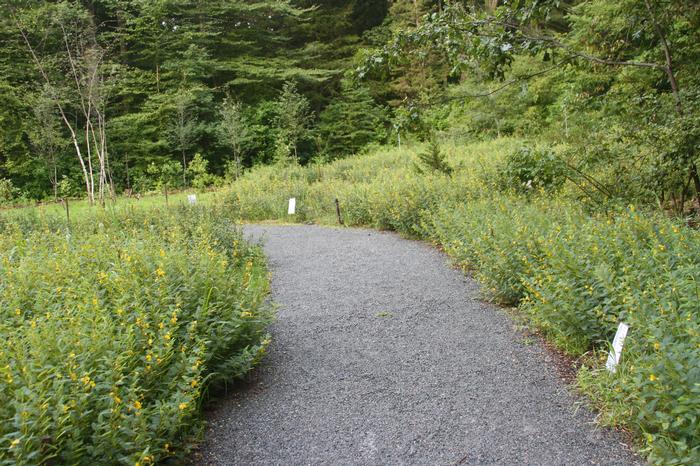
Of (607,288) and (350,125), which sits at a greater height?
(350,125)

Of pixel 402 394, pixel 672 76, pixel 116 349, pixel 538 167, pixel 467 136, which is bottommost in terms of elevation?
pixel 402 394

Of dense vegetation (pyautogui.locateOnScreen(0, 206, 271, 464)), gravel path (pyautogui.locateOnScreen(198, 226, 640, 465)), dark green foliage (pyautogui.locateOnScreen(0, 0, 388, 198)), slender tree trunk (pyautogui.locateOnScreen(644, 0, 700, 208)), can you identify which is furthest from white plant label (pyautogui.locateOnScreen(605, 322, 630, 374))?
dark green foliage (pyautogui.locateOnScreen(0, 0, 388, 198))

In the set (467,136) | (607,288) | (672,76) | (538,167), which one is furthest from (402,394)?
(467,136)

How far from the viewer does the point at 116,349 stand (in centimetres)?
283

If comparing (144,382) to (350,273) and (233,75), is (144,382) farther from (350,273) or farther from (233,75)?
(233,75)

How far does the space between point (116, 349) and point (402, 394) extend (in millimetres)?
1876

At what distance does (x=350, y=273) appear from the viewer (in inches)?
277

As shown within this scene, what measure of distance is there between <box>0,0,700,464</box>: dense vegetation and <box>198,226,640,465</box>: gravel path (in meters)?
0.33

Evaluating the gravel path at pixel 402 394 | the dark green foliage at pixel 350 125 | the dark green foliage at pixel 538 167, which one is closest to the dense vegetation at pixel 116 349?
the gravel path at pixel 402 394

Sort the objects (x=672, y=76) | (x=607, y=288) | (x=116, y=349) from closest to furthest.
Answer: (x=116, y=349) < (x=607, y=288) < (x=672, y=76)

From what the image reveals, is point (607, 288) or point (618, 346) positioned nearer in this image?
point (618, 346)

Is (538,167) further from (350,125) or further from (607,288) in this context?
(350,125)

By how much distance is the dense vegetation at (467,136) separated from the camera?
366 cm

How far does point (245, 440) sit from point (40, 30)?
21.9 m
